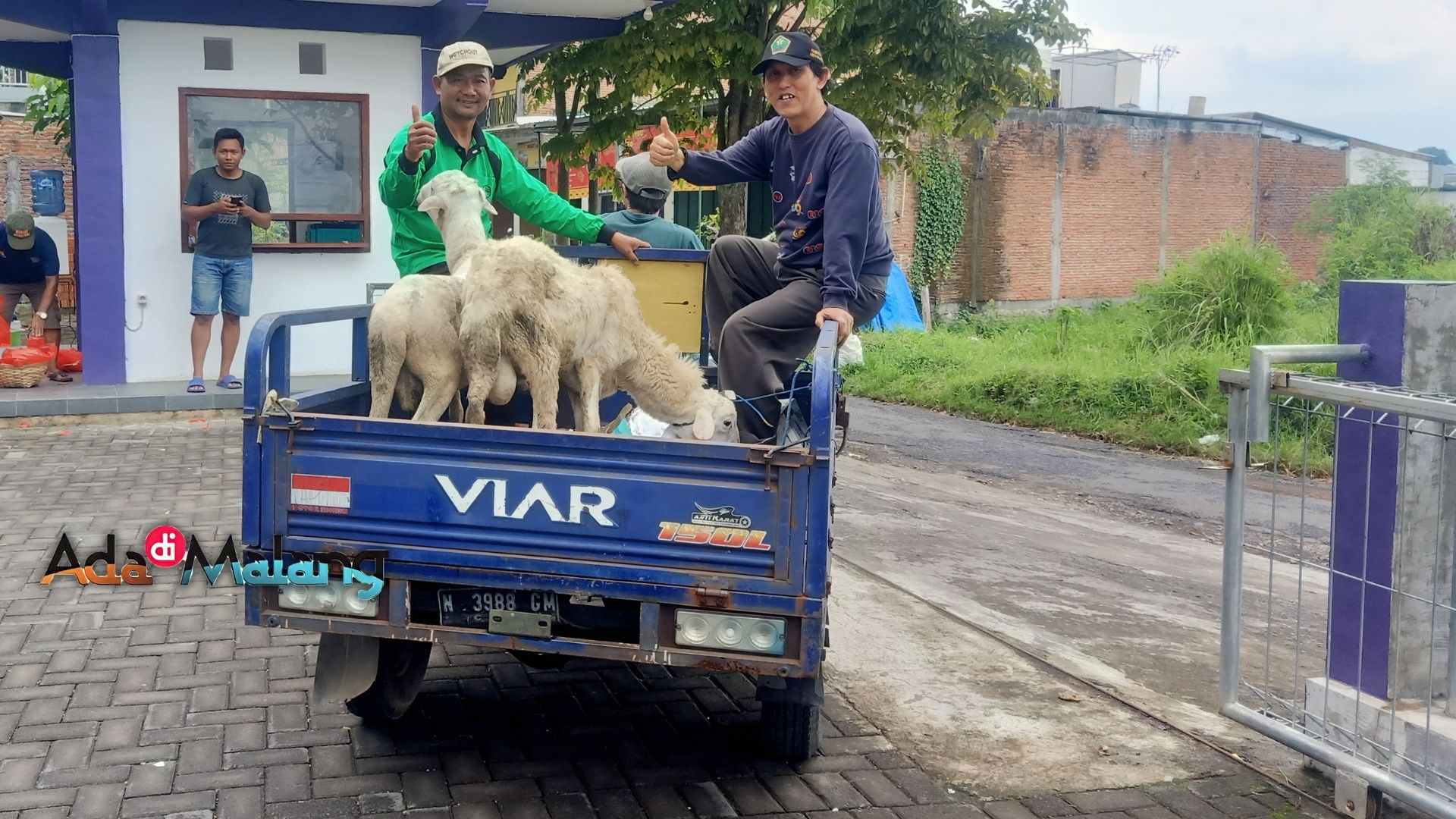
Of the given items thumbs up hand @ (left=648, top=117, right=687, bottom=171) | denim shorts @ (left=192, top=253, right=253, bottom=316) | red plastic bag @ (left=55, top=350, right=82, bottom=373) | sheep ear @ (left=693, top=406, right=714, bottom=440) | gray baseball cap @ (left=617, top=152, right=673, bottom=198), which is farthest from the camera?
red plastic bag @ (left=55, top=350, right=82, bottom=373)

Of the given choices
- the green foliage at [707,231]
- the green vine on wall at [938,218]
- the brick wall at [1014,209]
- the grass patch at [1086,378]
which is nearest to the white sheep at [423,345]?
the grass patch at [1086,378]

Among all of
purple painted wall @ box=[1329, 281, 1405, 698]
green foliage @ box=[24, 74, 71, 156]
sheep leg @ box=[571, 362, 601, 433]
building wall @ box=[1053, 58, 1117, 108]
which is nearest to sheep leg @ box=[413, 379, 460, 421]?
sheep leg @ box=[571, 362, 601, 433]

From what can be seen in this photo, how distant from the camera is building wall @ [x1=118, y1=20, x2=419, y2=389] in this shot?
11.7 m

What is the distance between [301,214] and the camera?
1218 centimetres

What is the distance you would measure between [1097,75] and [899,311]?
63.8ft

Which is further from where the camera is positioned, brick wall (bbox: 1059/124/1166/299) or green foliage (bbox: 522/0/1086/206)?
brick wall (bbox: 1059/124/1166/299)

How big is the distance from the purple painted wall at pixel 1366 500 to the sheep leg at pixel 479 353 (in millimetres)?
2757

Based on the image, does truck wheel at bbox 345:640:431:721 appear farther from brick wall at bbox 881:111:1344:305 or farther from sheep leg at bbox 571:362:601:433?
brick wall at bbox 881:111:1344:305

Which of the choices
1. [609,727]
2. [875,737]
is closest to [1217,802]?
[875,737]

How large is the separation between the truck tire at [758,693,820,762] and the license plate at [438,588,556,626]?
1.00m

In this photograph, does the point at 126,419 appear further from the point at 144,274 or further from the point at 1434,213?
the point at 1434,213

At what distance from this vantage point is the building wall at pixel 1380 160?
3388 centimetres

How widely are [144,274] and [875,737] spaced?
9.25 m

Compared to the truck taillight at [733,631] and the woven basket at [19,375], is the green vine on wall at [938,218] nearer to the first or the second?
the woven basket at [19,375]
